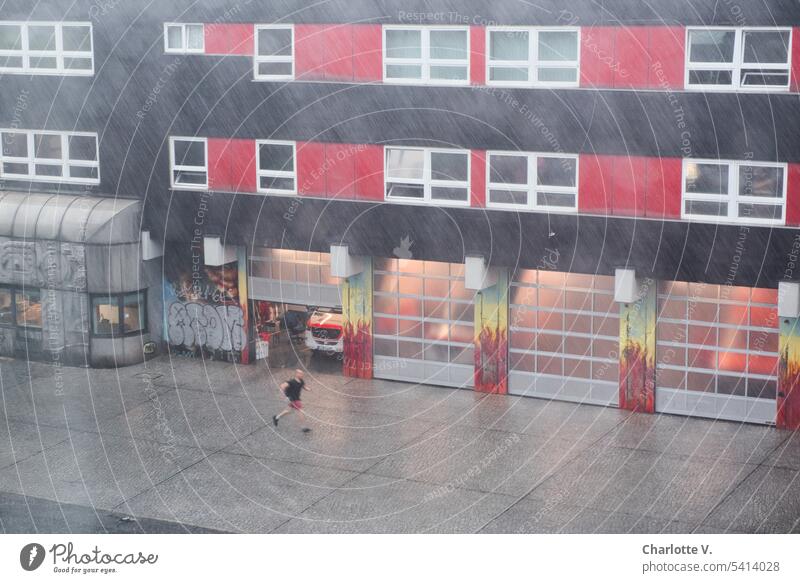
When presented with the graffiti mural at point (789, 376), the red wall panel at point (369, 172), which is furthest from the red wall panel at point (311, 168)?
the graffiti mural at point (789, 376)

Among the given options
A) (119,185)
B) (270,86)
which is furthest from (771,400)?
(119,185)

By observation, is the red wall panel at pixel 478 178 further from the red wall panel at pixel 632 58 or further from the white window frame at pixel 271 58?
the white window frame at pixel 271 58

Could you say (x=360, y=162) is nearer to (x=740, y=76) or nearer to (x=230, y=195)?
(x=230, y=195)

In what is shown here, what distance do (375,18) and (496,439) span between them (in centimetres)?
588

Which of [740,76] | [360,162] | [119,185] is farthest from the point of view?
[119,185]

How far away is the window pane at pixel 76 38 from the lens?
21.6m

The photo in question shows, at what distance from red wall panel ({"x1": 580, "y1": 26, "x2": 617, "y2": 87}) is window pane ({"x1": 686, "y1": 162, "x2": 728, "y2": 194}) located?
149 cm

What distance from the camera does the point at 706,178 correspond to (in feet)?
58.6

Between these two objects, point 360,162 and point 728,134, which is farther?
point 360,162

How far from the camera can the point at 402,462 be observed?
17.4m

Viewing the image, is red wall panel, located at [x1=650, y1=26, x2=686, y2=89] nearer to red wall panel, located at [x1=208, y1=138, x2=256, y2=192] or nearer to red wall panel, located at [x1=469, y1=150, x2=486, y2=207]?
red wall panel, located at [x1=469, y1=150, x2=486, y2=207]

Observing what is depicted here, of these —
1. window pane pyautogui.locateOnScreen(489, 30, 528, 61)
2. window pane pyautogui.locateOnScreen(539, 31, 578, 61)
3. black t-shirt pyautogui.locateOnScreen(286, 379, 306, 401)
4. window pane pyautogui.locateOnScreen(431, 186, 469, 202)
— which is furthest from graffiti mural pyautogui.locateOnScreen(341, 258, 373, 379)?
window pane pyautogui.locateOnScreen(539, 31, 578, 61)

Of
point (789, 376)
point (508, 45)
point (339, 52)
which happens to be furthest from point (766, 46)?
point (339, 52)

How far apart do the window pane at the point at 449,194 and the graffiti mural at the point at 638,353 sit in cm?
258
